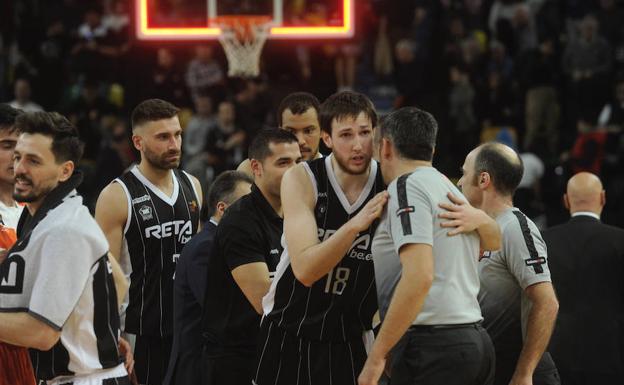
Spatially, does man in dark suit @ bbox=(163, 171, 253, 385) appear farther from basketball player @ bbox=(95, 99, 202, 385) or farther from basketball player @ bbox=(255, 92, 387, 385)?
basketball player @ bbox=(255, 92, 387, 385)

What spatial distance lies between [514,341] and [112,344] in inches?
96.8

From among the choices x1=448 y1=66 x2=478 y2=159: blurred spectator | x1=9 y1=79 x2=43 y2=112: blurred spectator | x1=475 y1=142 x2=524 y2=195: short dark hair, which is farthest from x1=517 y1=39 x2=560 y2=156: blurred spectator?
x1=475 y1=142 x2=524 y2=195: short dark hair

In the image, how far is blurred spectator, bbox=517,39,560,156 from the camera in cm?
1659

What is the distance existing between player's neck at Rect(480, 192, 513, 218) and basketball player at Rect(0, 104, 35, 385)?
2.73 meters


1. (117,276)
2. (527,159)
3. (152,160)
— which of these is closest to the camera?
(117,276)

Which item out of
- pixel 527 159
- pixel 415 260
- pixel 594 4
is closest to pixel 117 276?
pixel 415 260

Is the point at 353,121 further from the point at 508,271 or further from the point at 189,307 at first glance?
the point at 189,307

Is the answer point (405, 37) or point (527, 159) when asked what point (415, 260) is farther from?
point (405, 37)

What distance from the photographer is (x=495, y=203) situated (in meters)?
5.88

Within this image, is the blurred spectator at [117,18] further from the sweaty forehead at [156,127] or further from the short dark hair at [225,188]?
the short dark hair at [225,188]

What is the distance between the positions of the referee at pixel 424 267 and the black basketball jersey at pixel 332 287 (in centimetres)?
40

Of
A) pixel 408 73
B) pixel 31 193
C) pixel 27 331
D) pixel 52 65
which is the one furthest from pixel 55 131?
pixel 52 65

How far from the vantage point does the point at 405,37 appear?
60.9 feet

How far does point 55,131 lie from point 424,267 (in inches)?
73.8
